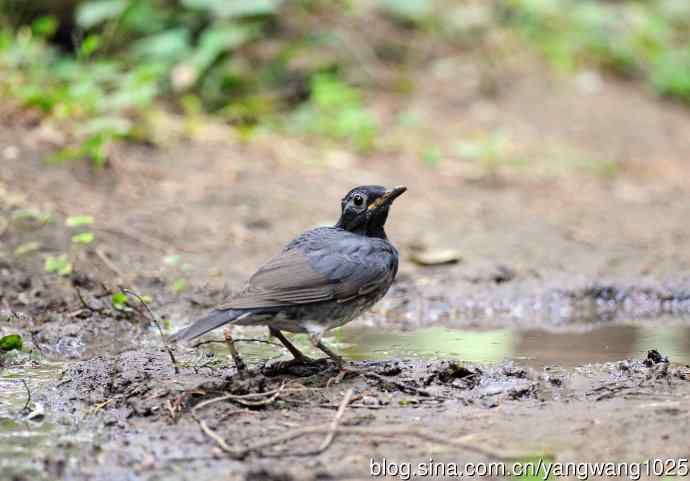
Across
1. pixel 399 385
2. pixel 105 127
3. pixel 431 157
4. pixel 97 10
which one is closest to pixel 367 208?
pixel 399 385

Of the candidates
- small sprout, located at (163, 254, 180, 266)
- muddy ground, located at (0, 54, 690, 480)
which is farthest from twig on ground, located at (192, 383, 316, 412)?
small sprout, located at (163, 254, 180, 266)

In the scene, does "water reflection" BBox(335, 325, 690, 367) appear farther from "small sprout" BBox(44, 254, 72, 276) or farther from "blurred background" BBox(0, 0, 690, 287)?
"small sprout" BBox(44, 254, 72, 276)

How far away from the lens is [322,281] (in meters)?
4.95

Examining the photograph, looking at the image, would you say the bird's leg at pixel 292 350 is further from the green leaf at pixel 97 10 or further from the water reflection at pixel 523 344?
the green leaf at pixel 97 10

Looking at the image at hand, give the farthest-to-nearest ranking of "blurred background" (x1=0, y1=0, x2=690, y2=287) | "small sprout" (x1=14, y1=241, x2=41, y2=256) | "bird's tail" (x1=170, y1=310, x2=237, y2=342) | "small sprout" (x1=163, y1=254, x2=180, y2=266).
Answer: "blurred background" (x1=0, y1=0, x2=690, y2=287) → "small sprout" (x1=163, y1=254, x2=180, y2=266) → "small sprout" (x1=14, y1=241, x2=41, y2=256) → "bird's tail" (x1=170, y1=310, x2=237, y2=342)

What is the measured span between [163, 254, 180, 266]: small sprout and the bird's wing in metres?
2.02

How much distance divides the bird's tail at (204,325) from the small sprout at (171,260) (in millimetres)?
2530

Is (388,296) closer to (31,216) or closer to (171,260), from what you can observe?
(171,260)

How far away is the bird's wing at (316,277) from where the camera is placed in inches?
187

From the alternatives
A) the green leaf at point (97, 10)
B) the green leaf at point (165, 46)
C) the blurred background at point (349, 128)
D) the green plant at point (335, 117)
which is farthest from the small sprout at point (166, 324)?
the green plant at point (335, 117)

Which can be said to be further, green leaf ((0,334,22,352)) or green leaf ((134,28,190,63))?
green leaf ((134,28,190,63))

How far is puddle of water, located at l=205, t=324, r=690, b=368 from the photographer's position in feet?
18.4

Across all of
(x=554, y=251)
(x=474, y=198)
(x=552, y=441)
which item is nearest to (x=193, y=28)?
(x=474, y=198)

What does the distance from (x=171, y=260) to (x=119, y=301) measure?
867 mm
